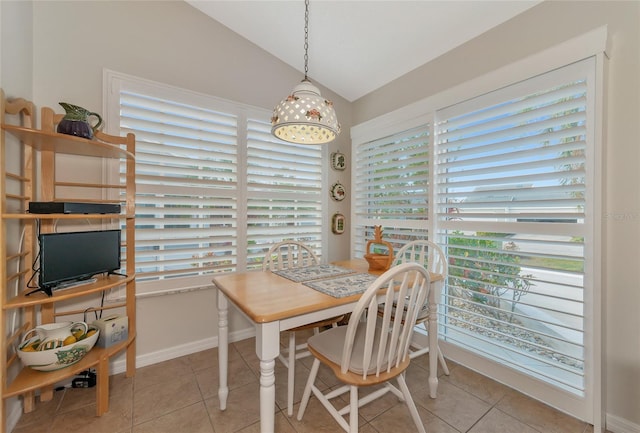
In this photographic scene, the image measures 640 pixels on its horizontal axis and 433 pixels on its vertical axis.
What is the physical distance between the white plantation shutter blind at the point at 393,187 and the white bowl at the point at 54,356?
2363 millimetres

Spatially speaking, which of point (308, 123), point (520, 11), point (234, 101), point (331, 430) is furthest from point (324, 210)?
point (520, 11)

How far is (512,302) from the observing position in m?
1.78

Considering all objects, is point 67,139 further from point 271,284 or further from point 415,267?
point 415,267

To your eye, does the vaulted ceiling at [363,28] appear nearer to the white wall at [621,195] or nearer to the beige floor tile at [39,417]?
the white wall at [621,195]

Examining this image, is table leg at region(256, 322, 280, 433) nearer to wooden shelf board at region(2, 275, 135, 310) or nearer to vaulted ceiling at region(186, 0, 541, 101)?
wooden shelf board at region(2, 275, 135, 310)

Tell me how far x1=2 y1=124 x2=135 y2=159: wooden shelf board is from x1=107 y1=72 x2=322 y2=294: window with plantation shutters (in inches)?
10.8

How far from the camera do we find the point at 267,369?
3.52 ft

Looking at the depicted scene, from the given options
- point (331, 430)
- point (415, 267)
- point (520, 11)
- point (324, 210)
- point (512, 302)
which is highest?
point (520, 11)

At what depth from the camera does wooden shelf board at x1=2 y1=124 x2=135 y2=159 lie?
136 centimetres

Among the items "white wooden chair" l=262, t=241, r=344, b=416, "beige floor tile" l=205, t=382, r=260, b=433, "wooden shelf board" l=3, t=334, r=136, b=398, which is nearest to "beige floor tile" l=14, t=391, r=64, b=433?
"wooden shelf board" l=3, t=334, r=136, b=398

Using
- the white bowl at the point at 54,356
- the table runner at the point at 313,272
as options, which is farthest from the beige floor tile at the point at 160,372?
the table runner at the point at 313,272

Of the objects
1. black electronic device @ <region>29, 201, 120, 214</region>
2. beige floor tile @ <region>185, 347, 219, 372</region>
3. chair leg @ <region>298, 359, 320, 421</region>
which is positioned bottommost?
beige floor tile @ <region>185, 347, 219, 372</region>

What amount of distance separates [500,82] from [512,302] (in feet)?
4.77

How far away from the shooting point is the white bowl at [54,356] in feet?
4.56
